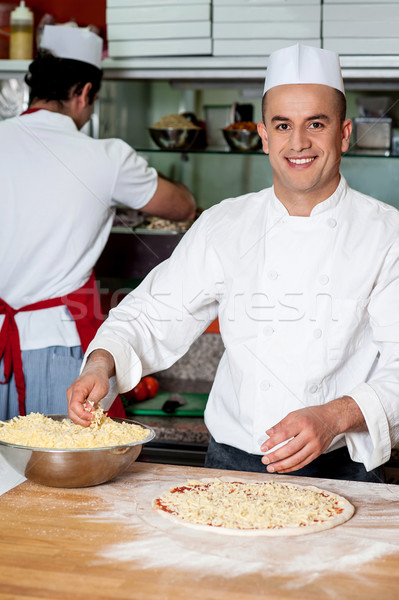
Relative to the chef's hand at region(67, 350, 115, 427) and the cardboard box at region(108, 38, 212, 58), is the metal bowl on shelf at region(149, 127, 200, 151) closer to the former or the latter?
the cardboard box at region(108, 38, 212, 58)

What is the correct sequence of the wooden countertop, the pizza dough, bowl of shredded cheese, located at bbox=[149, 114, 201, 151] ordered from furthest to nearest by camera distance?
bowl of shredded cheese, located at bbox=[149, 114, 201, 151] → the pizza dough → the wooden countertop

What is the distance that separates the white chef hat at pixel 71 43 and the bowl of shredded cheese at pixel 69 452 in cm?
145

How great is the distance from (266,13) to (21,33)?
99cm

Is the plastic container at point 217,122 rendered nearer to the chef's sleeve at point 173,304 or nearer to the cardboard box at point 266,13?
the cardboard box at point 266,13

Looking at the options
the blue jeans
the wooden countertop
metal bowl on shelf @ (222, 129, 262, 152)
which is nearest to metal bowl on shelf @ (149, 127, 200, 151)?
metal bowl on shelf @ (222, 129, 262, 152)

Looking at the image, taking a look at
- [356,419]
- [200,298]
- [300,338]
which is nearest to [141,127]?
[200,298]

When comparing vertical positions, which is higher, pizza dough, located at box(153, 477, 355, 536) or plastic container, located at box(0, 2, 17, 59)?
plastic container, located at box(0, 2, 17, 59)

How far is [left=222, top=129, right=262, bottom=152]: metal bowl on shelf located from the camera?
2.79 metres

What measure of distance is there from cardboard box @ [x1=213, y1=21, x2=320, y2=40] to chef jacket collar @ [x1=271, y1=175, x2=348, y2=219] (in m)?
0.96

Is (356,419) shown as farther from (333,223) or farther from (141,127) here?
(141,127)

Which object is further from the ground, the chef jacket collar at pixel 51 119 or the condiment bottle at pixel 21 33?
the condiment bottle at pixel 21 33

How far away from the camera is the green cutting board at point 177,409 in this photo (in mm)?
2789

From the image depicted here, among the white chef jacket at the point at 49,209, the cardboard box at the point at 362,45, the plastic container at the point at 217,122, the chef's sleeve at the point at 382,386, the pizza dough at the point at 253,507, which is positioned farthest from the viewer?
the plastic container at the point at 217,122

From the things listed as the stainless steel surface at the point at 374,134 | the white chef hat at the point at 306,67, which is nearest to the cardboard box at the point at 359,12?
the stainless steel surface at the point at 374,134
